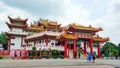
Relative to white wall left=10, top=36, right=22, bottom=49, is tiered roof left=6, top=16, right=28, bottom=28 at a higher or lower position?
higher

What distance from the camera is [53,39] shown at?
5609cm

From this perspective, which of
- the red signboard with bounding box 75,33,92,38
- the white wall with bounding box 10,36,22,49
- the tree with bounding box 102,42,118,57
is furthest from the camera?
the tree with bounding box 102,42,118,57

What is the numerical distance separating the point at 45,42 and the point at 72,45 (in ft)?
27.1

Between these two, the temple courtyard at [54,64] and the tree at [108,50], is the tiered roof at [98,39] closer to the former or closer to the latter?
the tree at [108,50]

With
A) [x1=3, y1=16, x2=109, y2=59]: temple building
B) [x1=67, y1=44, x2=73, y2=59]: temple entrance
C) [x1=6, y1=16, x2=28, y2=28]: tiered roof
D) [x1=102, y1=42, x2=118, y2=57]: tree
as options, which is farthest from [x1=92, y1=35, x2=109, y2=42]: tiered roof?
[x1=6, y1=16, x2=28, y2=28]: tiered roof

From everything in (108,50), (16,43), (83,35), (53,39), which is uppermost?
(83,35)

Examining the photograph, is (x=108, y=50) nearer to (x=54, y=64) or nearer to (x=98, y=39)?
(x=98, y=39)

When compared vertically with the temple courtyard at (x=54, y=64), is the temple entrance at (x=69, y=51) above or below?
above

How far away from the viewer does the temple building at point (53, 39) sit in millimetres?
49500

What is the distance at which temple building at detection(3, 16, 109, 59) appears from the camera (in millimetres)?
49500

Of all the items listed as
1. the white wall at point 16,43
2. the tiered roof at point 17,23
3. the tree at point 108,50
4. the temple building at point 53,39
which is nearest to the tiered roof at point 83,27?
the temple building at point 53,39

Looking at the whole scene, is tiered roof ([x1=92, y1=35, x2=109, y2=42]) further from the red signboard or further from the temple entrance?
the temple entrance

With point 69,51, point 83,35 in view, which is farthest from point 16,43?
point 83,35

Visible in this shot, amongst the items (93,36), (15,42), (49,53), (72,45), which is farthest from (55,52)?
(15,42)
